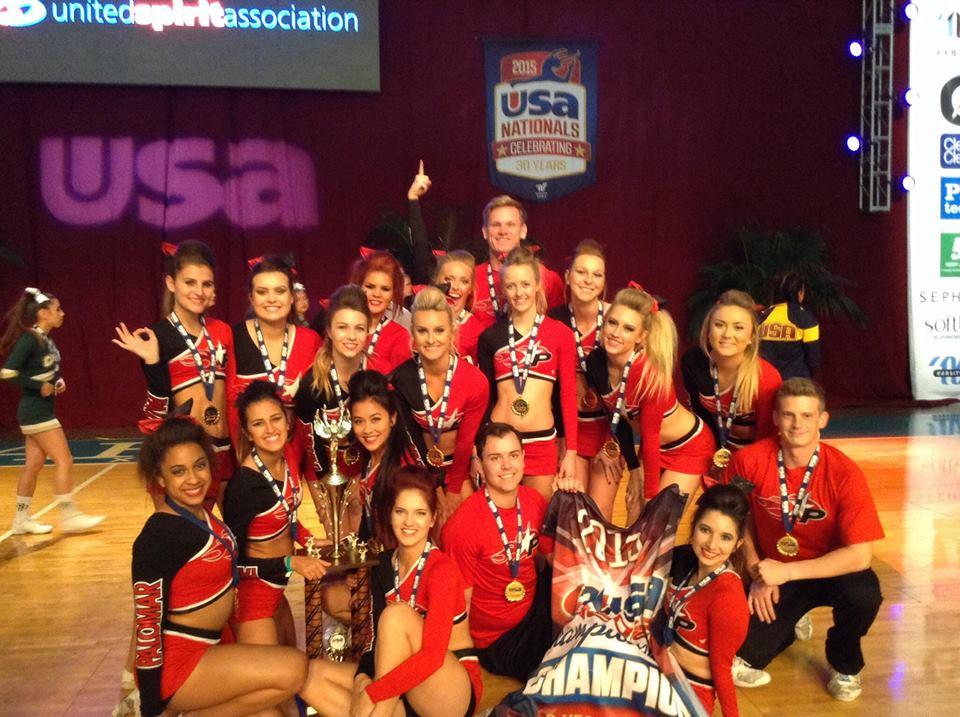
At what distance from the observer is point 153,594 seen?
2307mm

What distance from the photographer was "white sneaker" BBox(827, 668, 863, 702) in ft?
9.18

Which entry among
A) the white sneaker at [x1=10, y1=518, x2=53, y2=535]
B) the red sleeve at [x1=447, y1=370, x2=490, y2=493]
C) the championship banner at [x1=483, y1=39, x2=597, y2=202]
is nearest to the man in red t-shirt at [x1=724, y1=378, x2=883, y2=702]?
the red sleeve at [x1=447, y1=370, x2=490, y2=493]

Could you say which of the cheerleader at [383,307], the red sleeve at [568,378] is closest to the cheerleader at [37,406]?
the cheerleader at [383,307]

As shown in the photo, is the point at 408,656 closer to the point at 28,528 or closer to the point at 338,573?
the point at 338,573

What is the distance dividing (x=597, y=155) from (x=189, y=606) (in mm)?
6530

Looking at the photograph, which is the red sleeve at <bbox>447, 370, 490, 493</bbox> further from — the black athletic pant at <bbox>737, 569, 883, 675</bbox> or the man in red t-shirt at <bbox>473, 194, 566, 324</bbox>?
the black athletic pant at <bbox>737, 569, 883, 675</bbox>

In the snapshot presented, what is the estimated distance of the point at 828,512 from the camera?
2912 mm

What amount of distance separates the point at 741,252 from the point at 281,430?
6.28 metres

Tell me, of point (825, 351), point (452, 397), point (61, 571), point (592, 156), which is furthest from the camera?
point (825, 351)

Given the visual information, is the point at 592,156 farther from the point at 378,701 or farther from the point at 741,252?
the point at 378,701

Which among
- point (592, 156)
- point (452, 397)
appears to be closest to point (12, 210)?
point (592, 156)

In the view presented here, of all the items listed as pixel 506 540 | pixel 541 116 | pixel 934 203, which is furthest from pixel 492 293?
pixel 934 203

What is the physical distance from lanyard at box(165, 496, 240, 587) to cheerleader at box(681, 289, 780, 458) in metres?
1.76

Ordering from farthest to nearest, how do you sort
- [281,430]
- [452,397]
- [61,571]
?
[61,571] → [452,397] → [281,430]
